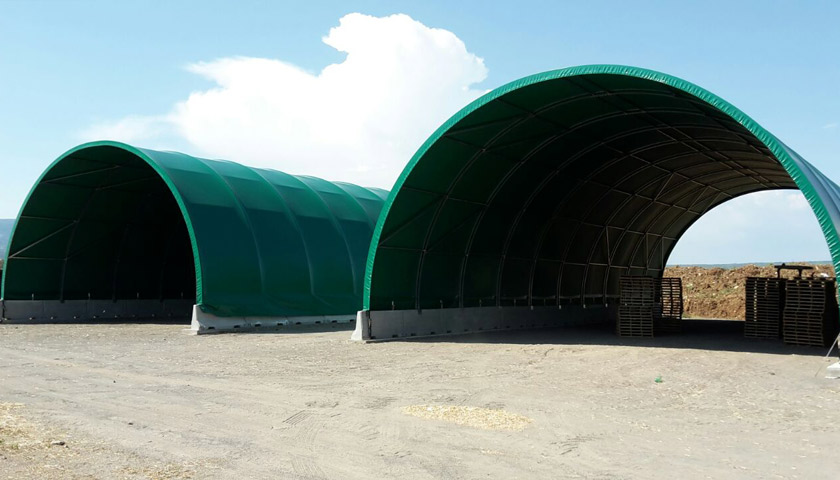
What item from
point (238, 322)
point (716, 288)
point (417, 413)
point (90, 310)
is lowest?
point (417, 413)

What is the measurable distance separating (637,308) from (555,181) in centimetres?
531

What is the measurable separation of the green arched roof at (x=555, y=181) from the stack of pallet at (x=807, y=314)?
3128 millimetres

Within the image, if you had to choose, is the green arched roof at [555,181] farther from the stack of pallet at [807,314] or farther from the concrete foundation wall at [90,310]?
the concrete foundation wall at [90,310]

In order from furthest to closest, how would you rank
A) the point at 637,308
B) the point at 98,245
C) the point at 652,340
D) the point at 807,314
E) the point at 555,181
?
the point at 98,245, the point at 555,181, the point at 637,308, the point at 652,340, the point at 807,314

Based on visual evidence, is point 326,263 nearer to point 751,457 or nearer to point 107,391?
point 107,391

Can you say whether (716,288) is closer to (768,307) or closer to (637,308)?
(768,307)

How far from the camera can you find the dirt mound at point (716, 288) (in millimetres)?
42656

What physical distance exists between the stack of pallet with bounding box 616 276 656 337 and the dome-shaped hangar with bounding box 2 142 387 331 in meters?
11.2

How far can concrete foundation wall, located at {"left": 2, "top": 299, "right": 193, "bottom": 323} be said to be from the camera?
3002 centimetres

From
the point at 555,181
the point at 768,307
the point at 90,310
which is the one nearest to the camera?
the point at 768,307

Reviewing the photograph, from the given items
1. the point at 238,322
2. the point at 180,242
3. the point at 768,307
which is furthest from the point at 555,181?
the point at 180,242

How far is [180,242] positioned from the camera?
36.3 m

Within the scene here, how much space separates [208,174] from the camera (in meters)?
28.0

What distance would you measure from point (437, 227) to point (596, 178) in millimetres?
7471
